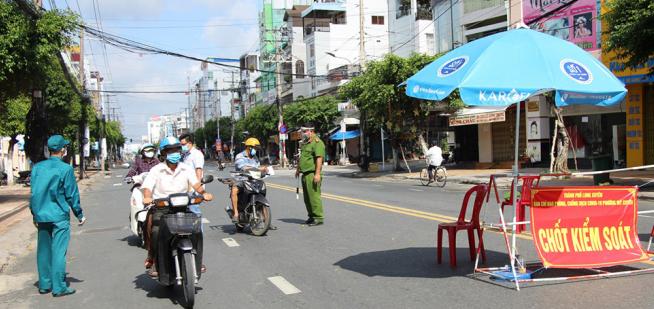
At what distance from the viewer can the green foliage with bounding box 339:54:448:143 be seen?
26328mm

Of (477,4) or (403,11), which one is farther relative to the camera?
(403,11)

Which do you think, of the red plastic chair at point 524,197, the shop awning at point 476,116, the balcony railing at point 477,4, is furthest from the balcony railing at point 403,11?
the red plastic chair at point 524,197

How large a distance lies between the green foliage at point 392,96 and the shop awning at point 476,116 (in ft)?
8.71

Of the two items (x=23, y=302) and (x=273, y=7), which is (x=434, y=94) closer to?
(x=23, y=302)

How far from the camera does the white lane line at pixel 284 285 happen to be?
19.4ft

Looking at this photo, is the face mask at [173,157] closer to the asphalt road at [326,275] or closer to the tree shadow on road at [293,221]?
the asphalt road at [326,275]

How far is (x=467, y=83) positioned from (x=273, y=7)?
7853 centimetres

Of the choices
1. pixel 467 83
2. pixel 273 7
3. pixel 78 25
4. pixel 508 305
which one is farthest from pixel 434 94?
pixel 273 7

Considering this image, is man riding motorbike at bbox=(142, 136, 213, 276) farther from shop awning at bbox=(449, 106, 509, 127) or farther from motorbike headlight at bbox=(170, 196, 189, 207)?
shop awning at bbox=(449, 106, 509, 127)

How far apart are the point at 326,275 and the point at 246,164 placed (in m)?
3.84

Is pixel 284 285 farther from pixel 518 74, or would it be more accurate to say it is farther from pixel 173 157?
pixel 518 74

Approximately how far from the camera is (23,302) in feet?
19.6

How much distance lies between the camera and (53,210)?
5.95m

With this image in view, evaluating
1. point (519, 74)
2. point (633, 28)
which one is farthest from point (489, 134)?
point (519, 74)
